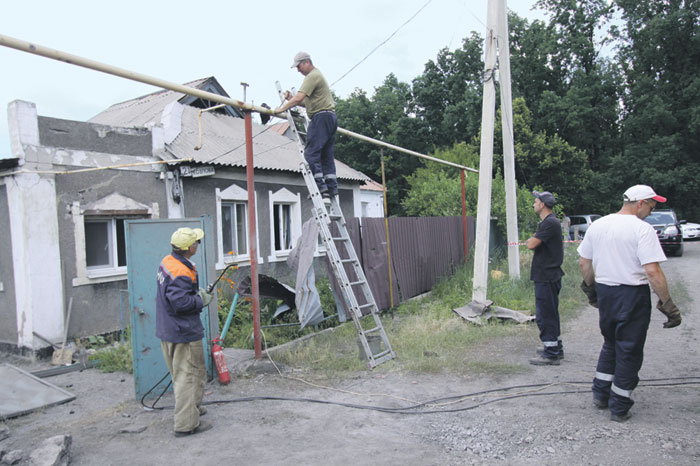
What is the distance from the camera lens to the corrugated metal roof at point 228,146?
31.8ft

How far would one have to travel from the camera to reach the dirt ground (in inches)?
132

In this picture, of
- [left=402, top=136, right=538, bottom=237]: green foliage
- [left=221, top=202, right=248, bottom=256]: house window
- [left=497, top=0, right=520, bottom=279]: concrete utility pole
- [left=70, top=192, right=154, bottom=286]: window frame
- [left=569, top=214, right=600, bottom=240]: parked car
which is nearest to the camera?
[left=70, top=192, right=154, bottom=286]: window frame

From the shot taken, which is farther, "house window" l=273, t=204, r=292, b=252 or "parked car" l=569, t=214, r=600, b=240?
"parked car" l=569, t=214, r=600, b=240

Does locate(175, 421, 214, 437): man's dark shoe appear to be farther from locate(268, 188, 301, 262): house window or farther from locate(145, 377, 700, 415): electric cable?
locate(268, 188, 301, 262): house window

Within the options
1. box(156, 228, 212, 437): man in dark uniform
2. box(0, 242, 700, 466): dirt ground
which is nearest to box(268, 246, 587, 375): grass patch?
box(0, 242, 700, 466): dirt ground

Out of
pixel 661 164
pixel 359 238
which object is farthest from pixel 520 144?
pixel 359 238

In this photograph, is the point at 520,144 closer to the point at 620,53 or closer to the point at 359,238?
the point at 620,53

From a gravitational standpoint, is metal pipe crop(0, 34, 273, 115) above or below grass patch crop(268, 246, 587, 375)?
above

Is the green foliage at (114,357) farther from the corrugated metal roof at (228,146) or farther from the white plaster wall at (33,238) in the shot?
the corrugated metal roof at (228,146)

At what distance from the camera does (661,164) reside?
1039 inches

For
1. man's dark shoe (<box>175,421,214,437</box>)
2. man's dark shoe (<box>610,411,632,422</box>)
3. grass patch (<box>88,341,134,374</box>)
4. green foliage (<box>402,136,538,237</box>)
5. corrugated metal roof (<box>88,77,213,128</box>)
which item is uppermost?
corrugated metal roof (<box>88,77,213,128</box>)

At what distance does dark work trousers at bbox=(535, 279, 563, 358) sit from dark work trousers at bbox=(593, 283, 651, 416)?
1.50 meters

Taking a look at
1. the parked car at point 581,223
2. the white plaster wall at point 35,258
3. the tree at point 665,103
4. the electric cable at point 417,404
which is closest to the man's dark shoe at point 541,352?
the electric cable at point 417,404

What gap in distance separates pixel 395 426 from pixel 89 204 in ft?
21.4
